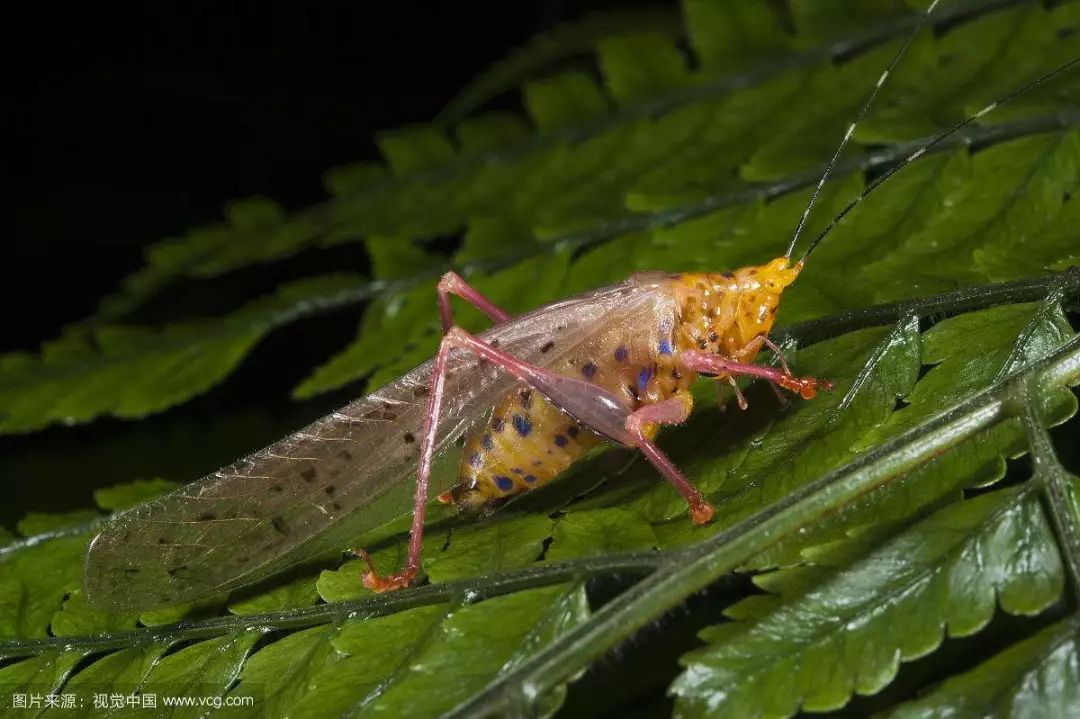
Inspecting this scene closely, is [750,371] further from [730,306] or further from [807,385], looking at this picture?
[730,306]

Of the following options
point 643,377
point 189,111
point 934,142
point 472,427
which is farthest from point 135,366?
point 189,111

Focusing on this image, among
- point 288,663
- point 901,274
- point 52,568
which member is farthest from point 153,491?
point 901,274

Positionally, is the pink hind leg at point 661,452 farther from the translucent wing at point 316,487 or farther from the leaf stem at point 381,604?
the translucent wing at point 316,487

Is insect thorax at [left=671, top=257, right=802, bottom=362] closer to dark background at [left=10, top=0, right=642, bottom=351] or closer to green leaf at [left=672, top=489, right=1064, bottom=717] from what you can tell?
green leaf at [left=672, top=489, right=1064, bottom=717]

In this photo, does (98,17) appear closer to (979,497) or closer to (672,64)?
(672,64)

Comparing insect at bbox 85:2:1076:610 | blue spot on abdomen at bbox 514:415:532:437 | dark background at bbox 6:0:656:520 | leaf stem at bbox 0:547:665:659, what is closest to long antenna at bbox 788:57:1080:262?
insect at bbox 85:2:1076:610

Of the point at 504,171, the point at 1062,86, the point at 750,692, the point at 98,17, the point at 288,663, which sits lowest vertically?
the point at 750,692
